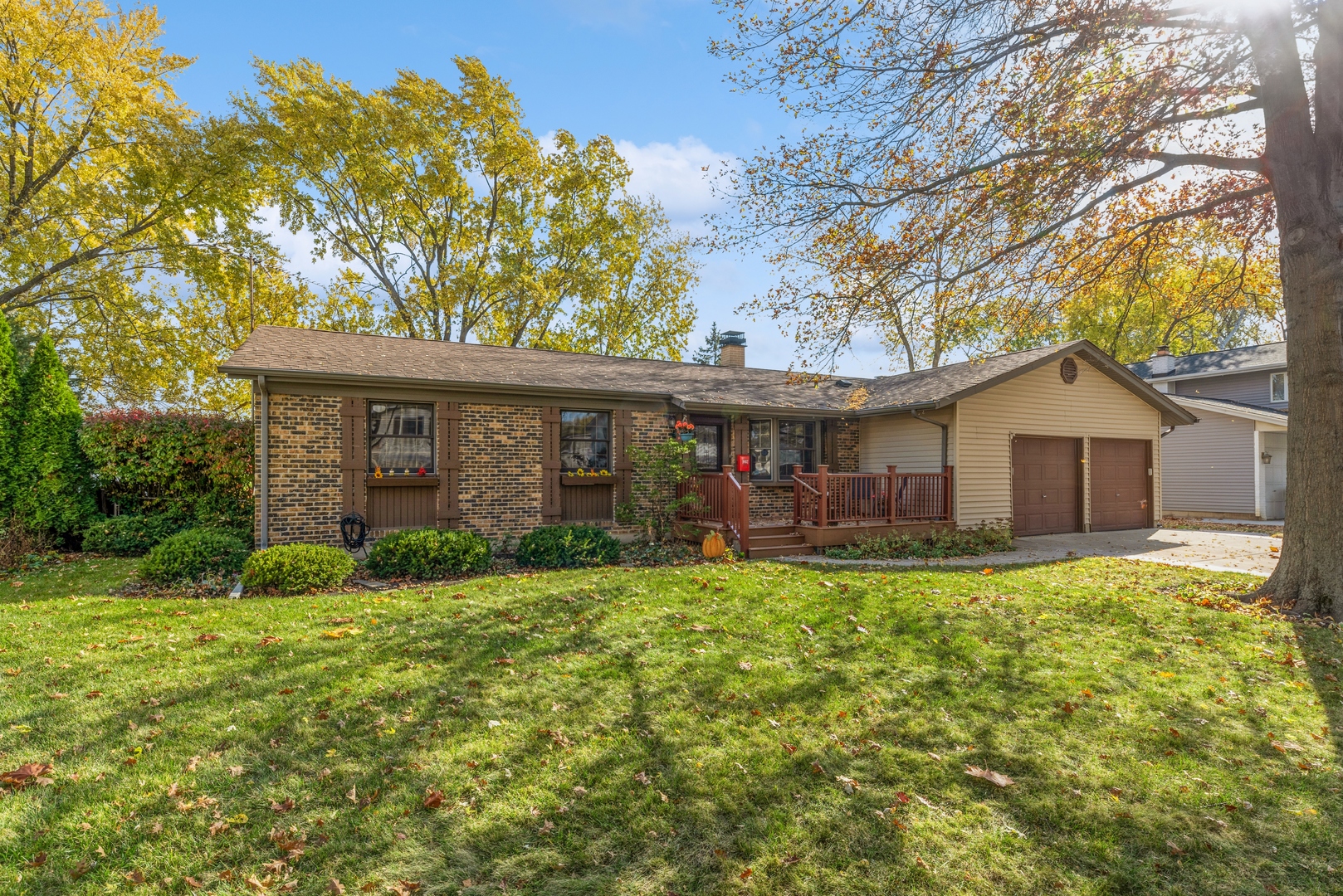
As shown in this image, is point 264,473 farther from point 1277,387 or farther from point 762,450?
point 1277,387

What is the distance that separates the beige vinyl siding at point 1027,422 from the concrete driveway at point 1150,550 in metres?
1.13

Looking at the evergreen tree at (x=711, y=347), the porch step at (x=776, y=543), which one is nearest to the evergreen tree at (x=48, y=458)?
the porch step at (x=776, y=543)

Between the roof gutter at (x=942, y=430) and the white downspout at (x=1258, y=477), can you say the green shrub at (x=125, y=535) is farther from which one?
the white downspout at (x=1258, y=477)

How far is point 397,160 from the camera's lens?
23016 mm

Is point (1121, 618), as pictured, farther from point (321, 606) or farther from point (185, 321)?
point (185, 321)

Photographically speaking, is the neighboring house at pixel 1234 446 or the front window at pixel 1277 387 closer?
the neighboring house at pixel 1234 446

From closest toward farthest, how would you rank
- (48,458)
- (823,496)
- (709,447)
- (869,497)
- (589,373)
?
(48,458) < (823,496) < (869,497) < (589,373) < (709,447)

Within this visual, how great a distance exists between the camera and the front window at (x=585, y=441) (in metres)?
12.4

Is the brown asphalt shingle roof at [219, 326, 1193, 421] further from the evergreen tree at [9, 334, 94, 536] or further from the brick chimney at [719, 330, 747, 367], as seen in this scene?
the evergreen tree at [9, 334, 94, 536]

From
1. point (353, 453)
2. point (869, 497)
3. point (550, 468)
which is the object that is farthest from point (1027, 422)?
point (353, 453)

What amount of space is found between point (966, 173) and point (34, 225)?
23.0 meters

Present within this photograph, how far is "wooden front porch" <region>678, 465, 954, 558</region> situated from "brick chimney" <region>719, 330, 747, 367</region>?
619cm

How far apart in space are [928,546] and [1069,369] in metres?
5.92

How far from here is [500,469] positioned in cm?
1161
